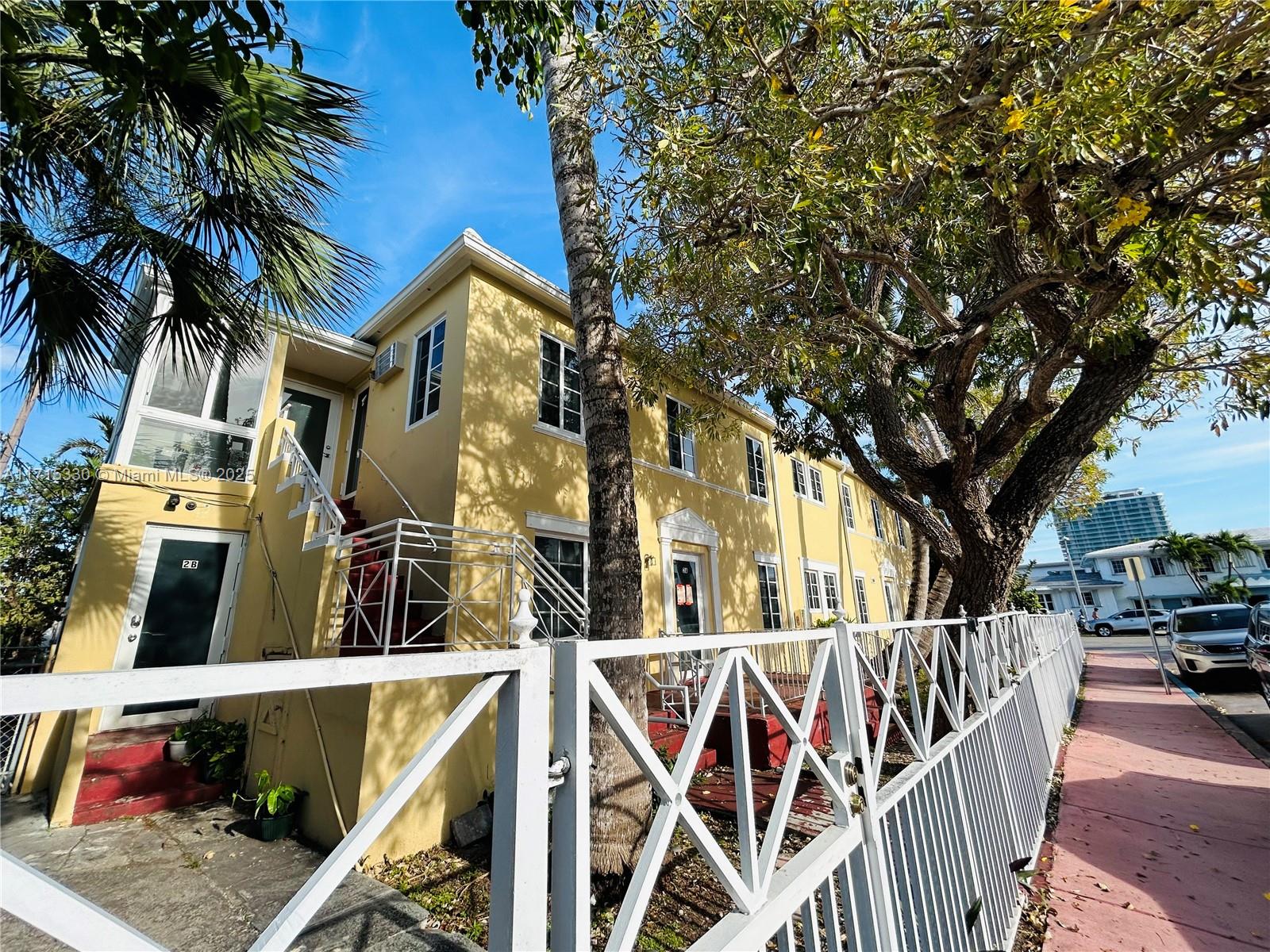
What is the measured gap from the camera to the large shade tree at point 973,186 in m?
3.47

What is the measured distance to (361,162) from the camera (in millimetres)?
4074

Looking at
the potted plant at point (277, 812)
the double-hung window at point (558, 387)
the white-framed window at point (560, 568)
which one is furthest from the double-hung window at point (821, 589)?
the potted plant at point (277, 812)

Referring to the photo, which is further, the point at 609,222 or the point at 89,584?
the point at 89,584

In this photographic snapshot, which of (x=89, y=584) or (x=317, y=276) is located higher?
(x=317, y=276)

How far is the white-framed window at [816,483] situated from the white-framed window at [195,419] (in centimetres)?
1343

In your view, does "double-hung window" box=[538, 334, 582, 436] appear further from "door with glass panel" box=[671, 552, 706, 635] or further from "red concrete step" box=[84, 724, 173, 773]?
"red concrete step" box=[84, 724, 173, 773]

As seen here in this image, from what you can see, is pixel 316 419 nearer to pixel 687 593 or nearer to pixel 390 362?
pixel 390 362

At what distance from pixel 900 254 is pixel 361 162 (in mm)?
5645

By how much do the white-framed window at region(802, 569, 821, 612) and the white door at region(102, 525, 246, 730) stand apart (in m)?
12.0

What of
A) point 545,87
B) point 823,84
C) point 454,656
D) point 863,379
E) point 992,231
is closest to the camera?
point 454,656

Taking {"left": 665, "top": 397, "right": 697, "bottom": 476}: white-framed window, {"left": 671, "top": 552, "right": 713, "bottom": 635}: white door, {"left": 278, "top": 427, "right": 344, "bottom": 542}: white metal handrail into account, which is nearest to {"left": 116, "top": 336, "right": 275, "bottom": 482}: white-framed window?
{"left": 278, "top": 427, "right": 344, "bottom": 542}: white metal handrail

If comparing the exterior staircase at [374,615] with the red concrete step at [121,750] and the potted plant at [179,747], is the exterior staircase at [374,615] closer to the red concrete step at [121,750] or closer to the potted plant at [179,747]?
the potted plant at [179,747]

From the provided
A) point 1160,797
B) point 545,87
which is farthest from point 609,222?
point 1160,797

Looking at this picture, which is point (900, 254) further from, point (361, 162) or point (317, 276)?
point (317, 276)
